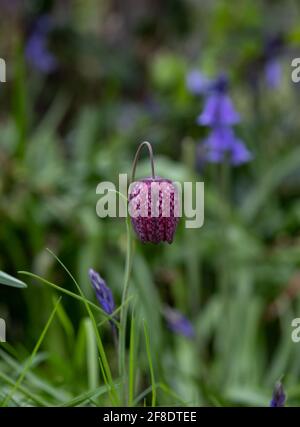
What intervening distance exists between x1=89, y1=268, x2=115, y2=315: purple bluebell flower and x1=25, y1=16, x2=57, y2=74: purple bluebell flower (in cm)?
305

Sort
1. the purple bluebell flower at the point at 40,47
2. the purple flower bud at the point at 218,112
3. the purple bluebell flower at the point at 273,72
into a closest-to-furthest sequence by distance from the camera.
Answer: the purple flower bud at the point at 218,112 → the purple bluebell flower at the point at 273,72 → the purple bluebell flower at the point at 40,47

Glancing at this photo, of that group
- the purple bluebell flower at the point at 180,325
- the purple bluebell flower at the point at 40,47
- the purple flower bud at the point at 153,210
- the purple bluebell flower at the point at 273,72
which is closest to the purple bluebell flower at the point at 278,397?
the purple flower bud at the point at 153,210

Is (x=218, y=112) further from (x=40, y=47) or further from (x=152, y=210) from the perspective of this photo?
(x=40, y=47)

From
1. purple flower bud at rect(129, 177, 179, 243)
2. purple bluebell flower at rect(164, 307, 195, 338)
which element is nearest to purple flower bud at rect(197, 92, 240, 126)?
purple bluebell flower at rect(164, 307, 195, 338)

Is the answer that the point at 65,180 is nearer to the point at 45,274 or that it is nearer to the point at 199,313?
the point at 45,274

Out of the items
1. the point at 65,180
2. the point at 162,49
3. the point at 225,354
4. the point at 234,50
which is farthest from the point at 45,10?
the point at 225,354

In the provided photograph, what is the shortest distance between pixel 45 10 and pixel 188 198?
2.00 metres

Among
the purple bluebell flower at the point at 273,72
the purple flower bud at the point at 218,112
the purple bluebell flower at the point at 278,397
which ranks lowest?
the purple bluebell flower at the point at 278,397

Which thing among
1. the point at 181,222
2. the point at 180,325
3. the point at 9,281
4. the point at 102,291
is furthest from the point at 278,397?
the point at 181,222

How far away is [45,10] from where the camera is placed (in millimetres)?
4109

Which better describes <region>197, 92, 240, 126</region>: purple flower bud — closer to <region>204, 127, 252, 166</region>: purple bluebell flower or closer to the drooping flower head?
<region>204, 127, 252, 166</region>: purple bluebell flower

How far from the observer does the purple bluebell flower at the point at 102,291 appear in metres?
1.09

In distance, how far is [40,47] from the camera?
402 centimetres

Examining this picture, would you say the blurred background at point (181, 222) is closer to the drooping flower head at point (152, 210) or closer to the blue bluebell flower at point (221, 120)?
the blue bluebell flower at point (221, 120)
